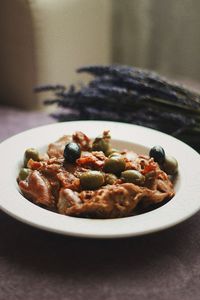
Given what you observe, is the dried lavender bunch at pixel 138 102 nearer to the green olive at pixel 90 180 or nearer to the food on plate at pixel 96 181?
the food on plate at pixel 96 181

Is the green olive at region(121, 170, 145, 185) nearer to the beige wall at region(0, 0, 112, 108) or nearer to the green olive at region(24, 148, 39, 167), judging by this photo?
the green olive at region(24, 148, 39, 167)

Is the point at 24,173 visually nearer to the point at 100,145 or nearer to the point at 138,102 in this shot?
the point at 100,145

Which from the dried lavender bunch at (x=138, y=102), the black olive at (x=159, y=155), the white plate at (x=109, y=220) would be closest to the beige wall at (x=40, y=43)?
the dried lavender bunch at (x=138, y=102)

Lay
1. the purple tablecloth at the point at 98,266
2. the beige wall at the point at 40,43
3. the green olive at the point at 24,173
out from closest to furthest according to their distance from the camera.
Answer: the purple tablecloth at the point at 98,266
the green olive at the point at 24,173
the beige wall at the point at 40,43

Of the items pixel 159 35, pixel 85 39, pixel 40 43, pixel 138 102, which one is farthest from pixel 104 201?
pixel 159 35

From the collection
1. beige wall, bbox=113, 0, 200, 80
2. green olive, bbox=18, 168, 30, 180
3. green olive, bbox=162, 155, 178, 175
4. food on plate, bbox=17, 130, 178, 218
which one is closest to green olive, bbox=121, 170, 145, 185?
food on plate, bbox=17, 130, 178, 218

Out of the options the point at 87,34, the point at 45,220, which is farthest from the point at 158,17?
the point at 45,220

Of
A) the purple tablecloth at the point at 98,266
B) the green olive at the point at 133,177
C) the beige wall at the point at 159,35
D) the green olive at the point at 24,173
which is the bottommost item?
the beige wall at the point at 159,35
